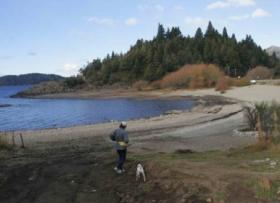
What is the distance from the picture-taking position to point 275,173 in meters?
14.6

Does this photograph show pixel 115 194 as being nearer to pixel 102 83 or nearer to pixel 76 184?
pixel 76 184

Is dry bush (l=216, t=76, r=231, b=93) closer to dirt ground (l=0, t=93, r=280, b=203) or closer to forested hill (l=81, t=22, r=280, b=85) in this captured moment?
forested hill (l=81, t=22, r=280, b=85)

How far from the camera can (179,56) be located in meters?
152

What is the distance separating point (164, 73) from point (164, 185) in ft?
431

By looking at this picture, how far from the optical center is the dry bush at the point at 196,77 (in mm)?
123812

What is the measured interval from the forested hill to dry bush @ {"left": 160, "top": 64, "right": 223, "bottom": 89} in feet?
48.1

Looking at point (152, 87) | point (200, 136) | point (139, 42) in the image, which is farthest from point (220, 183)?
point (139, 42)

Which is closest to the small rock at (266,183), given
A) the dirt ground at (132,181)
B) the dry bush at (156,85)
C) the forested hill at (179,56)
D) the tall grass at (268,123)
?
the dirt ground at (132,181)

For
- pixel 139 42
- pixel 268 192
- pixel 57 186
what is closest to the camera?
pixel 268 192

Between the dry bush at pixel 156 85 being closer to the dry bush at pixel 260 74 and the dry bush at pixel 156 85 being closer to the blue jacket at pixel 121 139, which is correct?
the dry bush at pixel 260 74

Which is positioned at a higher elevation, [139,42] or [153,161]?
[139,42]

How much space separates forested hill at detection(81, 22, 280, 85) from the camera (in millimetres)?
148250

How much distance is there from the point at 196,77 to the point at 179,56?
90.6ft

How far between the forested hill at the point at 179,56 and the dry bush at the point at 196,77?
14.6 meters
